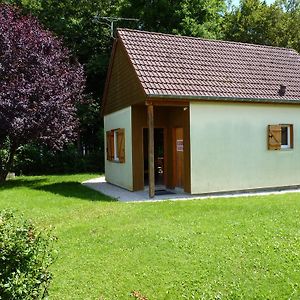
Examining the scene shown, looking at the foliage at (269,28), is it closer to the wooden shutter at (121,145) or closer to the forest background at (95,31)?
the forest background at (95,31)

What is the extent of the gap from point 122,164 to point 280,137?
5.77 m

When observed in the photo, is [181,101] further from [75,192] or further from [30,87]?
[30,87]

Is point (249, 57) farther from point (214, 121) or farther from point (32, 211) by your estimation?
point (32, 211)

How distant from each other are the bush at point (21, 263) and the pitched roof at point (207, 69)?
8.21 m

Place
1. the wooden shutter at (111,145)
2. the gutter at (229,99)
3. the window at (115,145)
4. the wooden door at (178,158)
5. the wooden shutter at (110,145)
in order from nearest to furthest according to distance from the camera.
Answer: the gutter at (229,99)
the wooden door at (178,158)
the window at (115,145)
the wooden shutter at (111,145)
the wooden shutter at (110,145)

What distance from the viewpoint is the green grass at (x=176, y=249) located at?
187 inches

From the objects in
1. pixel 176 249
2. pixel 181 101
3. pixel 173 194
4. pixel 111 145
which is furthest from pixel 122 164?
pixel 176 249

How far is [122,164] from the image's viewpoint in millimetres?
14328

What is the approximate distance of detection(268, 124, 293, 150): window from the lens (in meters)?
13.3

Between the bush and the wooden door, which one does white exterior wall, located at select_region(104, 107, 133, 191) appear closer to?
the wooden door

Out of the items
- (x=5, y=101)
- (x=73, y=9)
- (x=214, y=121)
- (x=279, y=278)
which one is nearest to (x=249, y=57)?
(x=214, y=121)

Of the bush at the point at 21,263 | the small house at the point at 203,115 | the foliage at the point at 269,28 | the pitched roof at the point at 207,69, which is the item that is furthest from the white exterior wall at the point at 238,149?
the foliage at the point at 269,28

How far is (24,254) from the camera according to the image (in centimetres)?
333

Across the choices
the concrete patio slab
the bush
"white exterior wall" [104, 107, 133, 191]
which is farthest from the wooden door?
the bush
